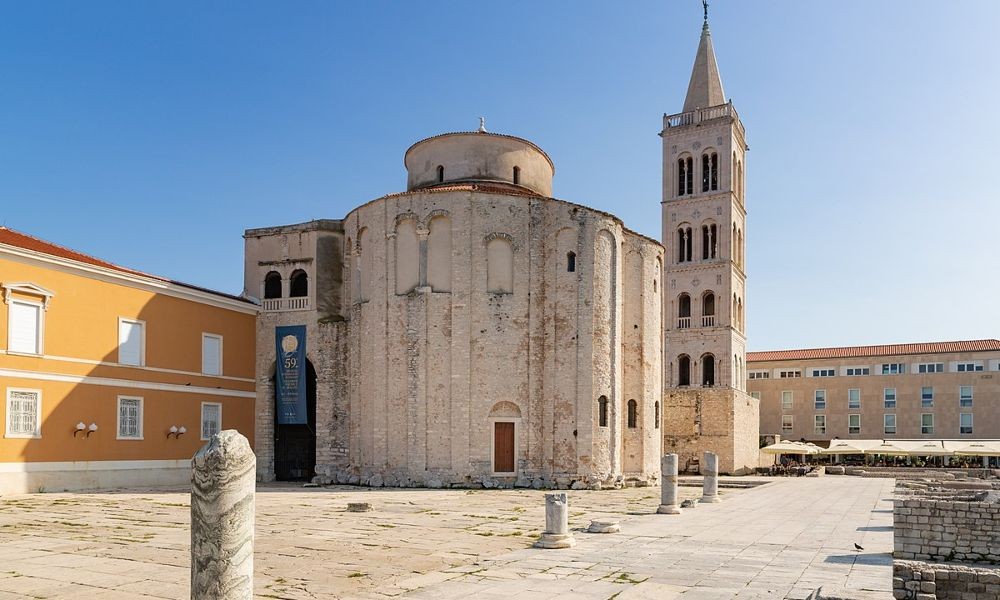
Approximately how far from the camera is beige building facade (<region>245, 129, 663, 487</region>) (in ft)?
98.0

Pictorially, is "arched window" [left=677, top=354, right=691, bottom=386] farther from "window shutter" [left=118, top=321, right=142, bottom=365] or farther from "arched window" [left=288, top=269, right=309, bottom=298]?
"window shutter" [left=118, top=321, right=142, bottom=365]

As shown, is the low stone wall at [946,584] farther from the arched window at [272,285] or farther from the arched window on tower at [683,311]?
the arched window on tower at [683,311]

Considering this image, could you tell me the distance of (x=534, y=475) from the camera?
29875 millimetres

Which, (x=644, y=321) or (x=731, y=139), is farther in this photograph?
(x=731, y=139)

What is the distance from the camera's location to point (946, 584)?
31.3 ft

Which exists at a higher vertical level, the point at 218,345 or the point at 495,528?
the point at 218,345

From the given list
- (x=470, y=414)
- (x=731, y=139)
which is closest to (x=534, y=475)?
(x=470, y=414)

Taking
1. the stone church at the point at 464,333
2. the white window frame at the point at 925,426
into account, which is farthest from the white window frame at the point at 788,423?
the stone church at the point at 464,333

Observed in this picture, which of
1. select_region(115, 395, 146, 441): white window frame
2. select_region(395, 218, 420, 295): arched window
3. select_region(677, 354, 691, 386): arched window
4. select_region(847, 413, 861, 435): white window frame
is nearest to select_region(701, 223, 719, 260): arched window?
select_region(677, 354, 691, 386): arched window

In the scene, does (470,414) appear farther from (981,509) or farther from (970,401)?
(970,401)

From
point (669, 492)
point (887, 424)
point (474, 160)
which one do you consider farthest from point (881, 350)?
point (669, 492)

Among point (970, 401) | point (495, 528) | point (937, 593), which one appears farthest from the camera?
point (970, 401)

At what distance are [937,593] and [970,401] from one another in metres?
59.6

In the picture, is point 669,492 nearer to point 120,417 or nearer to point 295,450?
point 120,417
